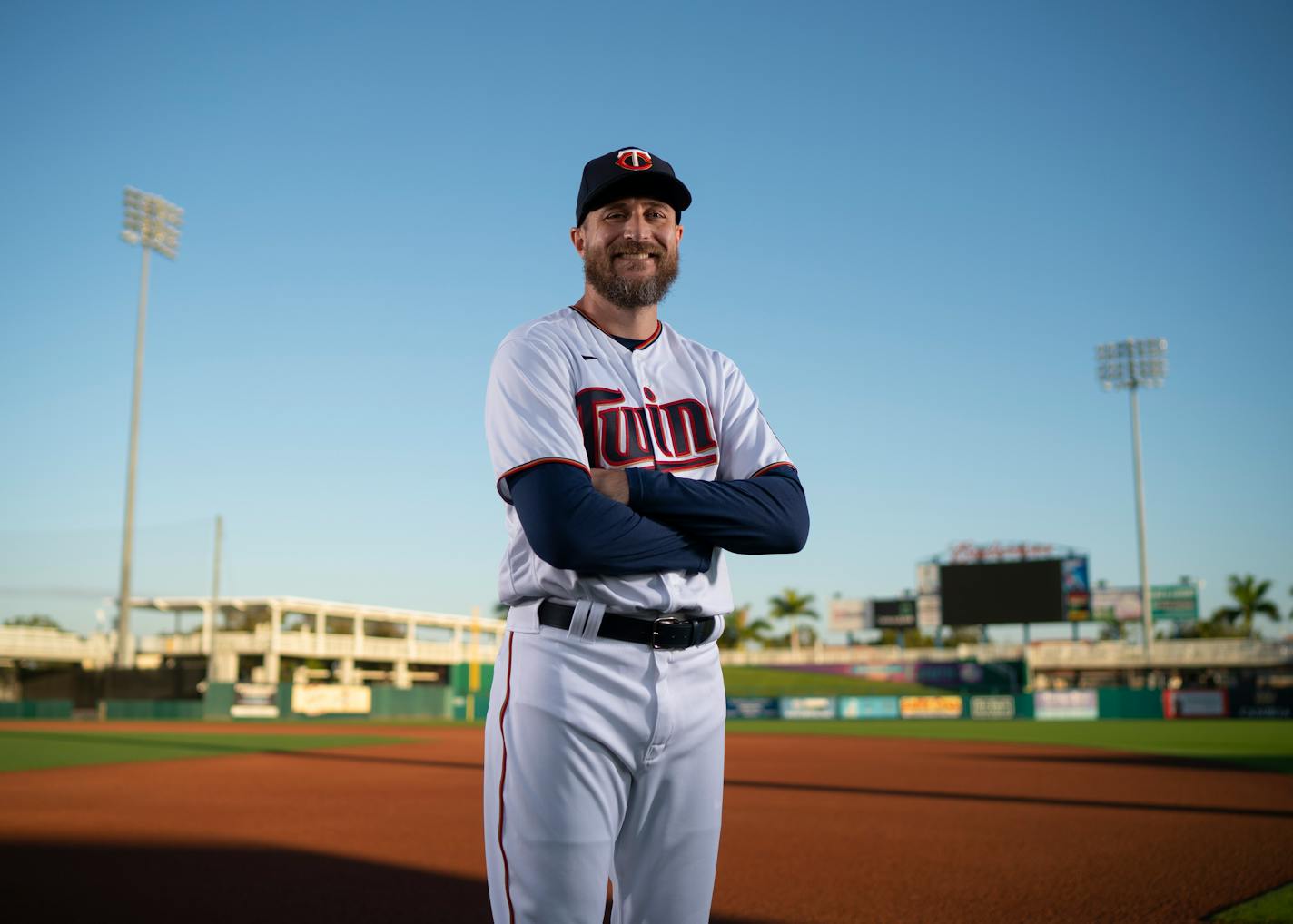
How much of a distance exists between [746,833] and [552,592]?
703cm

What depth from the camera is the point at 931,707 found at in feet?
128

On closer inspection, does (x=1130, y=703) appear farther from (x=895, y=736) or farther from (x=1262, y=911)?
(x=1262, y=911)

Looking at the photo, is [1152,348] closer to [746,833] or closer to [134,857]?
[746,833]

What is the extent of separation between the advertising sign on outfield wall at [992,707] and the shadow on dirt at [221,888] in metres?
34.2

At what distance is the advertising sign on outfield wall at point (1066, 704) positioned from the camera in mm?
36938

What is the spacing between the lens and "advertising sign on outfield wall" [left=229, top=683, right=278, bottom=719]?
117 feet

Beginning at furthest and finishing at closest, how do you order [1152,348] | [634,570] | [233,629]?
[233,629]
[1152,348]
[634,570]

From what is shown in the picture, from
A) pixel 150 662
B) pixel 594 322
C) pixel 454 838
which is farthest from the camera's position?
pixel 150 662

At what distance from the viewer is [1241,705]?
34875 mm

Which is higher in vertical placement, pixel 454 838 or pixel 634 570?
pixel 634 570

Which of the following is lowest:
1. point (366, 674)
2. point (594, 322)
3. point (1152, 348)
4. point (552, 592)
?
point (366, 674)

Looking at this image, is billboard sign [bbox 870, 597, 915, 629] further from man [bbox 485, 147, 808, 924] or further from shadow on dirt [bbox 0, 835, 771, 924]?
man [bbox 485, 147, 808, 924]

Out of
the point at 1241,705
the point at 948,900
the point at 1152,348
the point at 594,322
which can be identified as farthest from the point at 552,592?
the point at 1152,348

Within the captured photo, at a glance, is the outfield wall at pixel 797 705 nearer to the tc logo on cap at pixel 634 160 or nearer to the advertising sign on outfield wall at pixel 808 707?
the advertising sign on outfield wall at pixel 808 707
